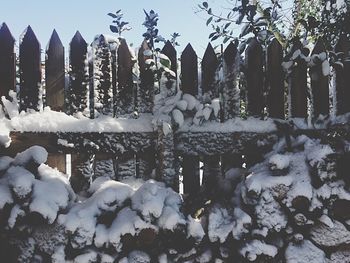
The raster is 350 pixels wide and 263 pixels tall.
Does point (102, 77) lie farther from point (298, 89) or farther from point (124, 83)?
point (298, 89)

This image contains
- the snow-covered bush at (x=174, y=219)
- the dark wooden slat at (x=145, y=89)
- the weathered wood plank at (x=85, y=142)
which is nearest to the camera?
the snow-covered bush at (x=174, y=219)

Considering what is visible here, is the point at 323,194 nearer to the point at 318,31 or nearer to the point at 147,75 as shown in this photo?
the point at 147,75

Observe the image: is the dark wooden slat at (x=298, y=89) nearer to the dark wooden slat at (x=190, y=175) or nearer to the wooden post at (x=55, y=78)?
the dark wooden slat at (x=190, y=175)

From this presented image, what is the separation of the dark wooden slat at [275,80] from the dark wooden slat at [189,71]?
488 millimetres

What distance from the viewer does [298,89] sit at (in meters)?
2.36

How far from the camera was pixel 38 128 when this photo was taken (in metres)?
2.04

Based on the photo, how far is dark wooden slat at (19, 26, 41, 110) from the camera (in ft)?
6.81

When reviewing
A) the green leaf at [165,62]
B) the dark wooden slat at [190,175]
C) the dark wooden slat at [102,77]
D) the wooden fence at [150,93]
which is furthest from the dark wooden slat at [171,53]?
the dark wooden slat at [190,175]

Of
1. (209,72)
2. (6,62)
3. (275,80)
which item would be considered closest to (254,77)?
(275,80)

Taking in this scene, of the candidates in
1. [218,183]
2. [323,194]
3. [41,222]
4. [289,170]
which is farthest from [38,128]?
[323,194]

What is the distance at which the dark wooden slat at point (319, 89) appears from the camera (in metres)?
2.35

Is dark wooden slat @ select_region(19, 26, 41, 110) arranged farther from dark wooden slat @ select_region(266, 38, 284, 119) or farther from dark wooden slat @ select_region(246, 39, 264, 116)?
dark wooden slat @ select_region(266, 38, 284, 119)

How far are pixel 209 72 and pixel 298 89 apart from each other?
601 mm

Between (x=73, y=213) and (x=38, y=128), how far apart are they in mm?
608
